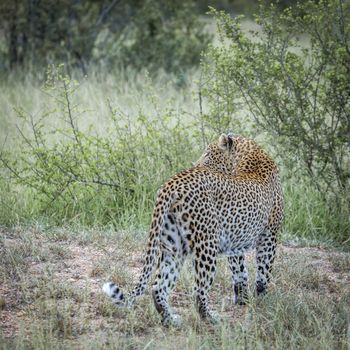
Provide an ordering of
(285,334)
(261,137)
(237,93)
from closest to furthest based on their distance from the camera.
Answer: (285,334)
(237,93)
(261,137)

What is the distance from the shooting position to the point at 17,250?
637cm

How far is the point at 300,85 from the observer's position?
8.36 m

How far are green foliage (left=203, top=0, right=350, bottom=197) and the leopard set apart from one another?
2309 mm

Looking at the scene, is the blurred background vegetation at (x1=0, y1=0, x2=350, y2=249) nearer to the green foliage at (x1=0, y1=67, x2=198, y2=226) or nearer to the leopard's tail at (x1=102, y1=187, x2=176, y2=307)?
the green foliage at (x1=0, y1=67, x2=198, y2=226)

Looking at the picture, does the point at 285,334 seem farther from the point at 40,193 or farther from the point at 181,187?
the point at 40,193

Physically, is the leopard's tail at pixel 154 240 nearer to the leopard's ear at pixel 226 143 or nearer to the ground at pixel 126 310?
the ground at pixel 126 310

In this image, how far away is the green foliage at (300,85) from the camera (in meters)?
8.22

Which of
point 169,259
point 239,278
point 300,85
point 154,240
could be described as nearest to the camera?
point 154,240

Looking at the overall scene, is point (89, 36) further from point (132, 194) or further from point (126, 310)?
point (126, 310)

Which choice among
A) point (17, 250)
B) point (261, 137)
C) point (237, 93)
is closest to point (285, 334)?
point (17, 250)

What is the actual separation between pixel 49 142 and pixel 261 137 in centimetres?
288

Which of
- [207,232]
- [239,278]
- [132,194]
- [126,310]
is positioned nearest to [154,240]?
[207,232]

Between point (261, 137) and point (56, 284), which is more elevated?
point (261, 137)

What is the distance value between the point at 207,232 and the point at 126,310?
2.59 feet
